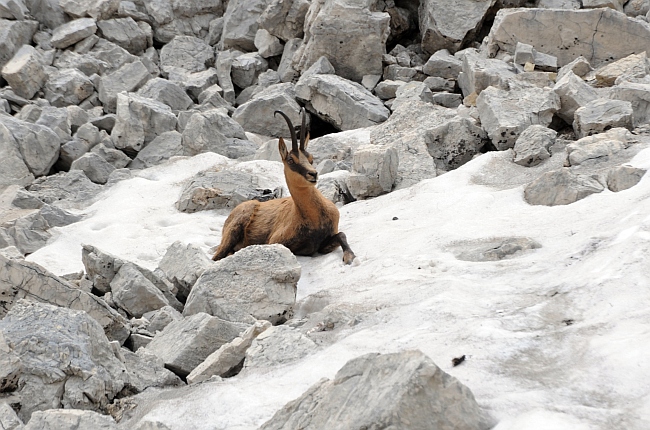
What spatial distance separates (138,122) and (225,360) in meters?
9.22

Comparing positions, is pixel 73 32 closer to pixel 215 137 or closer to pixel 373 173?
pixel 215 137

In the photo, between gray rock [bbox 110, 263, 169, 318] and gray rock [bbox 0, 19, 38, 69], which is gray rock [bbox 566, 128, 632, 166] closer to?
gray rock [bbox 110, 263, 169, 318]

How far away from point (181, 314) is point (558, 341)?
318 cm

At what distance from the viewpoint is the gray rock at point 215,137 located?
1262cm

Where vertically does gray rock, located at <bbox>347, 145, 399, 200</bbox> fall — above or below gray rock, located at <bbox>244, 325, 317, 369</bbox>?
below

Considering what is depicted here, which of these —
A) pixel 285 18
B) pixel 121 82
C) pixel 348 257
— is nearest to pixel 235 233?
pixel 348 257

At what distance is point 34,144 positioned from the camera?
12.4m

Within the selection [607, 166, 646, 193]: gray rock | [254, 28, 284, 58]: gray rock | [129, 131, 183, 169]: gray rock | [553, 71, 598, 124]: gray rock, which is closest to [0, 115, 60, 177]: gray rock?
[129, 131, 183, 169]: gray rock

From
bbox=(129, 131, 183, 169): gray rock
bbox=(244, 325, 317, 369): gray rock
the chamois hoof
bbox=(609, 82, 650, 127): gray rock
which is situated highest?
bbox=(244, 325, 317, 369): gray rock

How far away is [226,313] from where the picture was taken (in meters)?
5.74

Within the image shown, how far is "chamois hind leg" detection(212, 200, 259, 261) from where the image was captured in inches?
332

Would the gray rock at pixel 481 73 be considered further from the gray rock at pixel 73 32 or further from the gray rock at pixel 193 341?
the gray rock at pixel 73 32

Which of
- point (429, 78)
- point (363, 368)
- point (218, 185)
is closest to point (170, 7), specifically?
point (429, 78)

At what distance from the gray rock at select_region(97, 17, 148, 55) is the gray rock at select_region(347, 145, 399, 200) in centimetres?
1007
